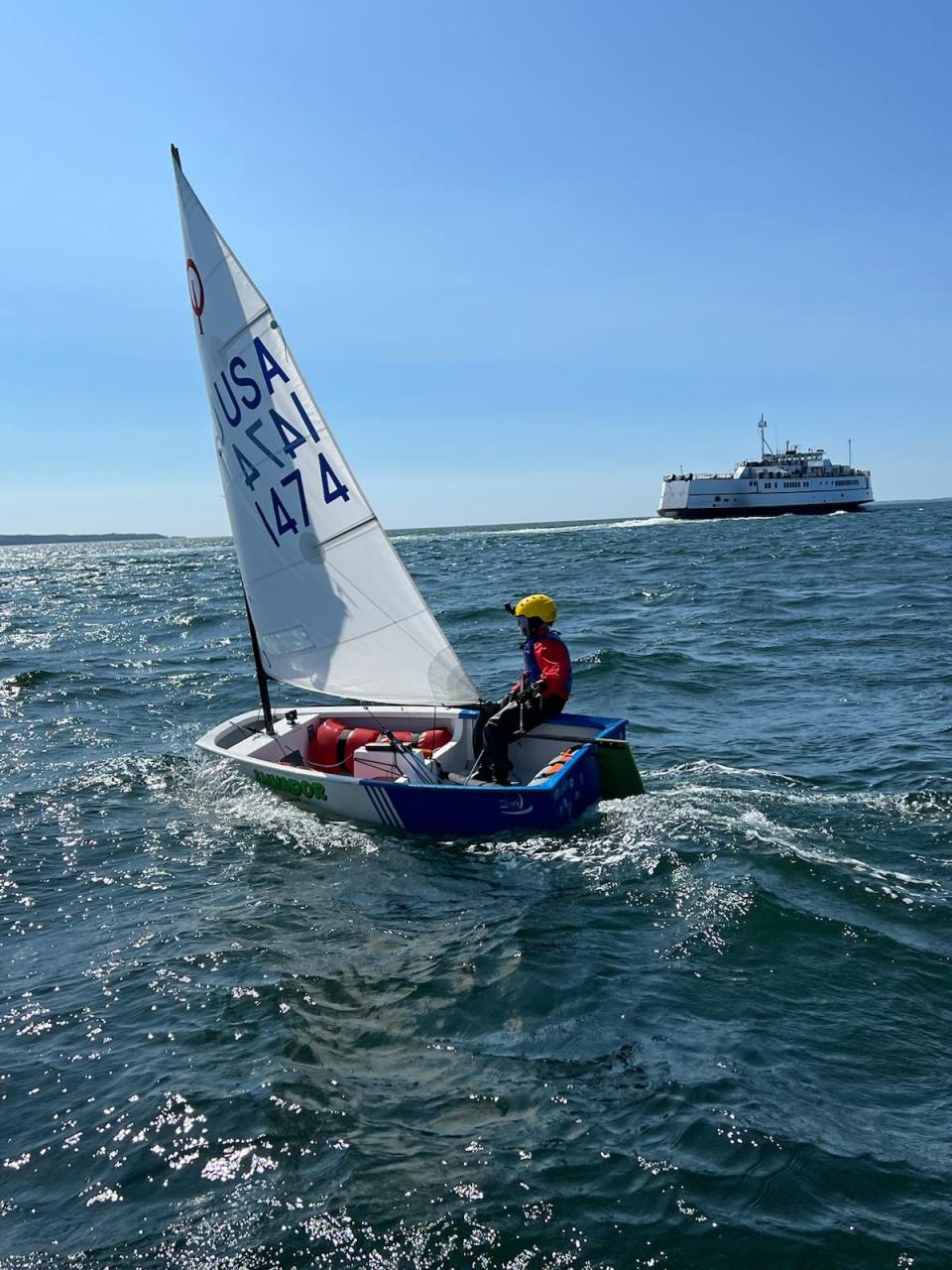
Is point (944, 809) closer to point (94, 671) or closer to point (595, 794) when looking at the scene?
point (595, 794)

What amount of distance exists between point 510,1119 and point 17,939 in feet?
16.0

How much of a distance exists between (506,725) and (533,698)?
1.36ft

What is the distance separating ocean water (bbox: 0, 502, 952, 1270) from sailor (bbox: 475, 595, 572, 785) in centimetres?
116

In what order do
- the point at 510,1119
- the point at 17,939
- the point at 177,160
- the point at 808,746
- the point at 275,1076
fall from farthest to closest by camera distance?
the point at 808,746
the point at 177,160
the point at 17,939
the point at 275,1076
the point at 510,1119

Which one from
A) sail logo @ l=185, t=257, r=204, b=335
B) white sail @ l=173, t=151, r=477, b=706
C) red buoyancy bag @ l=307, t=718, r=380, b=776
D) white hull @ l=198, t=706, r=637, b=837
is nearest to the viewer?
white hull @ l=198, t=706, r=637, b=837

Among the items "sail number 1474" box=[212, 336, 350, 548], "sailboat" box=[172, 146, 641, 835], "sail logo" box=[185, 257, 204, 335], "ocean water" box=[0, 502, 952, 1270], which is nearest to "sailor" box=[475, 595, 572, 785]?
"sailboat" box=[172, 146, 641, 835]

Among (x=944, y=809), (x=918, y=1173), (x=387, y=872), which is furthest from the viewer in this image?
(x=944, y=809)

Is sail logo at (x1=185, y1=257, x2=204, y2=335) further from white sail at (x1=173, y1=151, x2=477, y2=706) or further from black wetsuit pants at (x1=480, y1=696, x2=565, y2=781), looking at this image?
black wetsuit pants at (x1=480, y1=696, x2=565, y2=781)

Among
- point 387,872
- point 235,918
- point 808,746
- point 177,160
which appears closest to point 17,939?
point 235,918

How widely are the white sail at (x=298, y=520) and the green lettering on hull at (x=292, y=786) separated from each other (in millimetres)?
1286

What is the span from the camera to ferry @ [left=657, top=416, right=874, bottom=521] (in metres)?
85.1

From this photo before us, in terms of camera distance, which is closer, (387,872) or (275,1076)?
(275,1076)

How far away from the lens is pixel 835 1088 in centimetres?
531

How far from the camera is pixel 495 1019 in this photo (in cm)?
622
